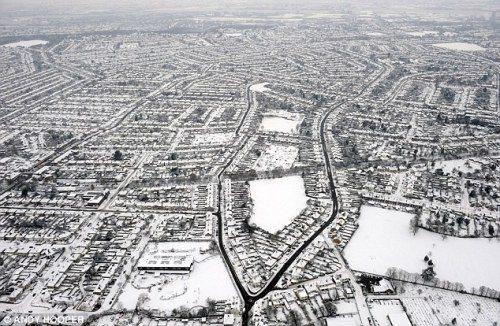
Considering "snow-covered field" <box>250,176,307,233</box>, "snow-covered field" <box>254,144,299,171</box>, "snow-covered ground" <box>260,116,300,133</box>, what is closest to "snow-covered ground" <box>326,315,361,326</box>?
"snow-covered field" <box>250,176,307,233</box>

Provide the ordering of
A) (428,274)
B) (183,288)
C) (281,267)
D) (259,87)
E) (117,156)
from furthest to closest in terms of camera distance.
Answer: (259,87)
(117,156)
(281,267)
(428,274)
(183,288)

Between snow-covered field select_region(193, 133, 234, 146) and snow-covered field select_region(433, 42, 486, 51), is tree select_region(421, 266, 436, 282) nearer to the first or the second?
snow-covered field select_region(193, 133, 234, 146)

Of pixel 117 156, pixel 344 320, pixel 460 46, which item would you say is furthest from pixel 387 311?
pixel 460 46

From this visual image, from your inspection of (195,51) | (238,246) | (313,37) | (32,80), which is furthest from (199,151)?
(313,37)

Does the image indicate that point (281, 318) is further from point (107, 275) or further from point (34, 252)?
point (34, 252)

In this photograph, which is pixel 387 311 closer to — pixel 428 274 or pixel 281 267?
pixel 428 274

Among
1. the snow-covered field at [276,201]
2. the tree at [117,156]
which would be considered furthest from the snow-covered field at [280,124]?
the tree at [117,156]
